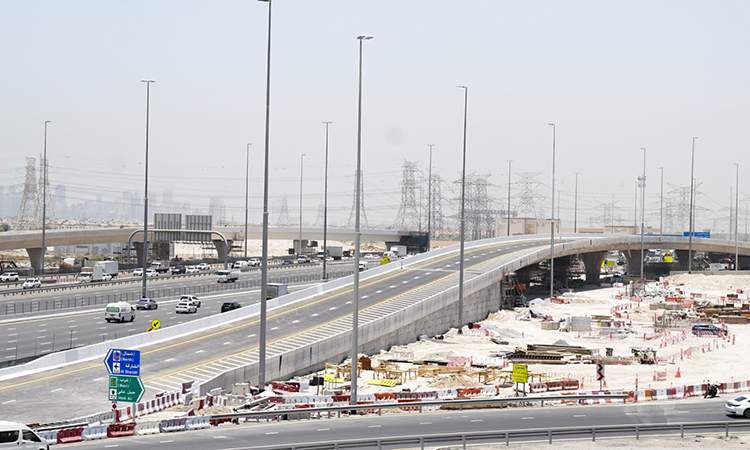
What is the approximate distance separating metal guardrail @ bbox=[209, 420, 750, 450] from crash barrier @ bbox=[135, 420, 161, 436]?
5062 mm

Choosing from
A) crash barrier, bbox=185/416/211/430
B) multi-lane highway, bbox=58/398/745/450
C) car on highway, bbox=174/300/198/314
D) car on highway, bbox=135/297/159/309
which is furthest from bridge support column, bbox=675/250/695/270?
crash barrier, bbox=185/416/211/430

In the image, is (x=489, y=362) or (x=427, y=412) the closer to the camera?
(x=427, y=412)

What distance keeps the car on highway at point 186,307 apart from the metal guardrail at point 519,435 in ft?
139

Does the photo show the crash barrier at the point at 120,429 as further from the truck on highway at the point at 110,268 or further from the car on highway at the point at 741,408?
the truck on highway at the point at 110,268

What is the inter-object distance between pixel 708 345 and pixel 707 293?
189 feet

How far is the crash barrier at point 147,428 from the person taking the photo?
2555cm

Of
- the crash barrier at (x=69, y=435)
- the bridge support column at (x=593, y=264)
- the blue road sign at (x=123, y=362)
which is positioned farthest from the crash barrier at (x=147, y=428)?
Answer: the bridge support column at (x=593, y=264)

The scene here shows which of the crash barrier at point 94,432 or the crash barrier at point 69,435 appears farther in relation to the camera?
the crash barrier at point 94,432

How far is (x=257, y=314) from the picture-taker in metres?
54.5

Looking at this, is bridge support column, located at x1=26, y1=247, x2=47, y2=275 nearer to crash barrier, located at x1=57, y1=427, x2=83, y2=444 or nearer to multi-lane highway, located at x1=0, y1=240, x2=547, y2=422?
multi-lane highway, located at x1=0, y1=240, x2=547, y2=422

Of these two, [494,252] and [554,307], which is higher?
[494,252]

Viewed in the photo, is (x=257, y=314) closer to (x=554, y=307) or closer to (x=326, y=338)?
(x=326, y=338)

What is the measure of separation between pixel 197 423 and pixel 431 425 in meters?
8.14

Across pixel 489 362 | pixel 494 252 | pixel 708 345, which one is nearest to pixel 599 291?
pixel 494 252
